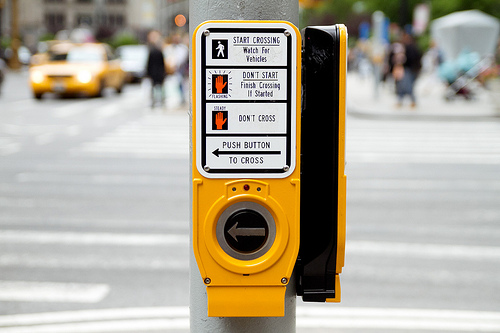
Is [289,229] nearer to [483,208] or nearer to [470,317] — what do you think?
[470,317]

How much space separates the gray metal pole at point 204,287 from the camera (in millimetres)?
1967

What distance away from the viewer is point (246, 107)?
198 cm

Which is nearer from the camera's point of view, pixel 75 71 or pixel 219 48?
pixel 219 48

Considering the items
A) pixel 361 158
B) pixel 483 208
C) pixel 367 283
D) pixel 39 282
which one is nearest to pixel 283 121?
pixel 367 283

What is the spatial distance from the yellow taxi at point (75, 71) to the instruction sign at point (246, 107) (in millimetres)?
22192

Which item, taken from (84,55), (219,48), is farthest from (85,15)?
(219,48)

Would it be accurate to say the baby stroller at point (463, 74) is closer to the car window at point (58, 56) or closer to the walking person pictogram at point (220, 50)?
the car window at point (58, 56)

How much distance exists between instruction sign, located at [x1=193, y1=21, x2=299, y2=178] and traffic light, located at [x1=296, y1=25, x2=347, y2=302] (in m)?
0.11

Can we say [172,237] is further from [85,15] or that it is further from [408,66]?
[85,15]

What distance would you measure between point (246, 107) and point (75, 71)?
22504mm

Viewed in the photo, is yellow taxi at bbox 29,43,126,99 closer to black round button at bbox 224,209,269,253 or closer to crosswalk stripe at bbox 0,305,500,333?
crosswalk stripe at bbox 0,305,500,333

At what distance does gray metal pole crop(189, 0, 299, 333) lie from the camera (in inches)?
77.4

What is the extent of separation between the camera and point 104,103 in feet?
75.4

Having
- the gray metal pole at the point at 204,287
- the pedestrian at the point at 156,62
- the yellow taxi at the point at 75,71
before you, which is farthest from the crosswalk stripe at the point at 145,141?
the gray metal pole at the point at 204,287
